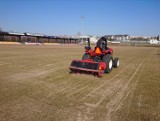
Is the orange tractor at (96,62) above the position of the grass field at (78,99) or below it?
above

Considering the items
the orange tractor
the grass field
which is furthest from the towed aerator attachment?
the grass field

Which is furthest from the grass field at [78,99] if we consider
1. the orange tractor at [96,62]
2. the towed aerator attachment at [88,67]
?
the orange tractor at [96,62]

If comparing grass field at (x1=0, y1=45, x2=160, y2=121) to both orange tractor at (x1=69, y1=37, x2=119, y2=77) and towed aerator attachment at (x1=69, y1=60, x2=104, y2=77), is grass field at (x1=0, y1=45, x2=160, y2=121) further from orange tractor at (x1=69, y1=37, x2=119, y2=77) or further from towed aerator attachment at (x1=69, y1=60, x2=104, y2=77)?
orange tractor at (x1=69, y1=37, x2=119, y2=77)

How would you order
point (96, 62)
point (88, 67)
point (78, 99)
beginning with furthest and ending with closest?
point (96, 62)
point (88, 67)
point (78, 99)

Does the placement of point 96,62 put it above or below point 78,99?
above

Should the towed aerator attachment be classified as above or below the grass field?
above

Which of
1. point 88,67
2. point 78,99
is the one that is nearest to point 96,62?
point 88,67

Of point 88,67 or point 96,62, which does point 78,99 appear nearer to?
point 88,67

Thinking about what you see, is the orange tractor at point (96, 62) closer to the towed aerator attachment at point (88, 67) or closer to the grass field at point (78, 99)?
the towed aerator attachment at point (88, 67)

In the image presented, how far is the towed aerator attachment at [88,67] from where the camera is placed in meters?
7.50

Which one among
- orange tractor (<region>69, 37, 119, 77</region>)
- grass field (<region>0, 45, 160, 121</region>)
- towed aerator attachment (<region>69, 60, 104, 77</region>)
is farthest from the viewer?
orange tractor (<region>69, 37, 119, 77</region>)

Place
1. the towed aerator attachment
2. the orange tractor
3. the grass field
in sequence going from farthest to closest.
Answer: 1. the orange tractor
2. the towed aerator attachment
3. the grass field

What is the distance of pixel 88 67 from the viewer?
25.5ft

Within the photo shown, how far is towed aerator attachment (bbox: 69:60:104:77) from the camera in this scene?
7504 millimetres
